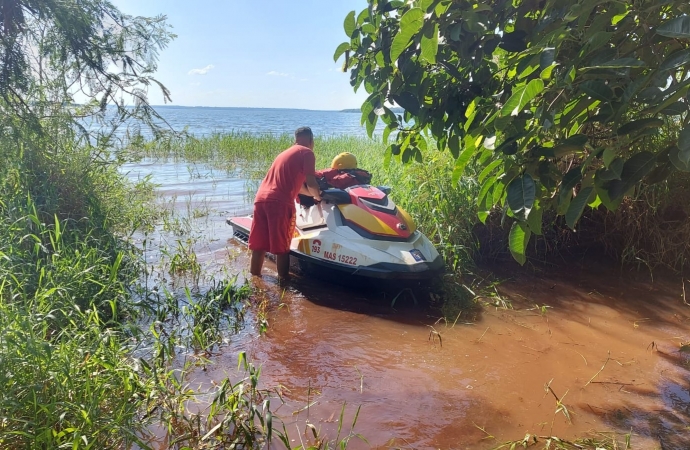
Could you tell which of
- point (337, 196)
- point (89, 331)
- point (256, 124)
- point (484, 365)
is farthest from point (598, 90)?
point (256, 124)

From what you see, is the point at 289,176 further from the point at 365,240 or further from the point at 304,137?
the point at 365,240

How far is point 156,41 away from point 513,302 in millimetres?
4041

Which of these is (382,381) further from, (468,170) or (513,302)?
(468,170)

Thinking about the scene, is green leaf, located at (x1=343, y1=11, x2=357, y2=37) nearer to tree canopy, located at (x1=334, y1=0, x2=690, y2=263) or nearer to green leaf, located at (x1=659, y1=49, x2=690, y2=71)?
tree canopy, located at (x1=334, y1=0, x2=690, y2=263)

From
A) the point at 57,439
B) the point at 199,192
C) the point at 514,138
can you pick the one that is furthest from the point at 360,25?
the point at 199,192

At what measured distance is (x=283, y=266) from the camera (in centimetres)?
459

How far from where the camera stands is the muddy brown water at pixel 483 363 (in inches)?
98.3

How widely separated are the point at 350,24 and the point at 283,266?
2.84 metres

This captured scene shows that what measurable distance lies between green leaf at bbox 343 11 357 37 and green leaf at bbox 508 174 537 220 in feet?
3.61

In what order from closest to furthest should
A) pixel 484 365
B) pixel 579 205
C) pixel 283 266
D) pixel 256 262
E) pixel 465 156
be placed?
pixel 579 205 < pixel 465 156 < pixel 484 365 < pixel 283 266 < pixel 256 262

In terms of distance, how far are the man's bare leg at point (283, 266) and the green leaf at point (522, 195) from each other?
3312 mm

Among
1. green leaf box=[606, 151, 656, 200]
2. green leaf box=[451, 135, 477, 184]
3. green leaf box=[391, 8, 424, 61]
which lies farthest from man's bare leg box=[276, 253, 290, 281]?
green leaf box=[606, 151, 656, 200]

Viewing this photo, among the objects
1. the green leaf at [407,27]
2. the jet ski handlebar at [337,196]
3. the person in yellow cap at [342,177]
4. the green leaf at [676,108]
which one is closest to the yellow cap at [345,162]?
the person in yellow cap at [342,177]

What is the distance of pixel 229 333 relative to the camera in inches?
138
